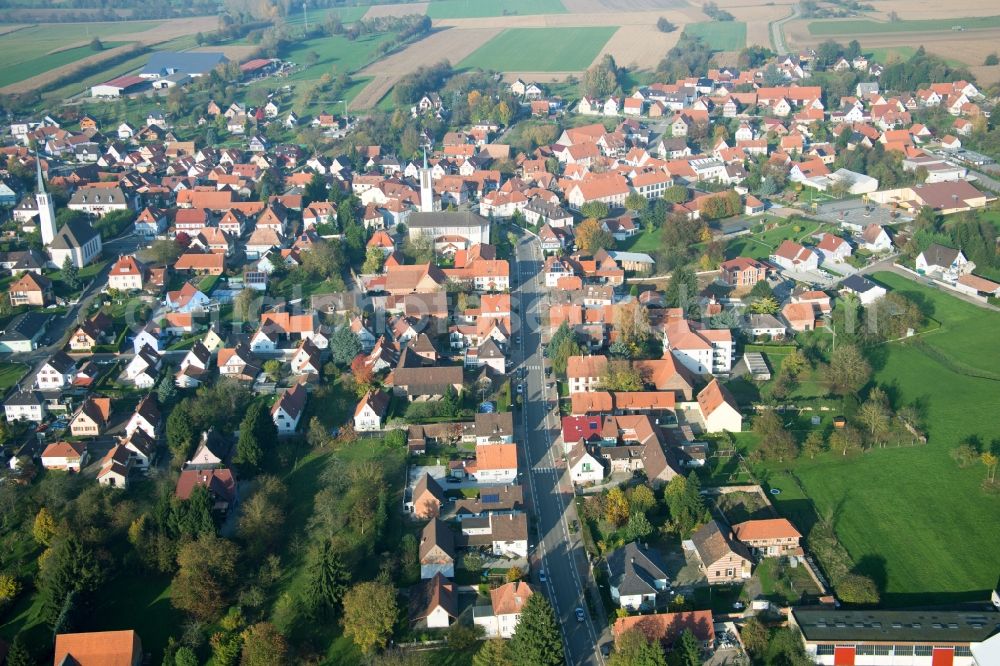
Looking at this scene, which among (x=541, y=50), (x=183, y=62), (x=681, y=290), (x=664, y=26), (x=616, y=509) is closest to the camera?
(x=616, y=509)

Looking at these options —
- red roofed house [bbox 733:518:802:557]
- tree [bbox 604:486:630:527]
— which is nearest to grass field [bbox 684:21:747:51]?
tree [bbox 604:486:630:527]

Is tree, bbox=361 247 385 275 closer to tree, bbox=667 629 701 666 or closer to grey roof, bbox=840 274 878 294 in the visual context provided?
grey roof, bbox=840 274 878 294

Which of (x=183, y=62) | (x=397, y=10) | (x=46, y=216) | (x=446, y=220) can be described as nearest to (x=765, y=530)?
(x=446, y=220)

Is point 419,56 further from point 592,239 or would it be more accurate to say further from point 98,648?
point 98,648

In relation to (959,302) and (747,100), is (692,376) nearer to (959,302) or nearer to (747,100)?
(959,302)

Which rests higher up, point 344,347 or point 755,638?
point 344,347

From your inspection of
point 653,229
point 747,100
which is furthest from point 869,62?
point 653,229
